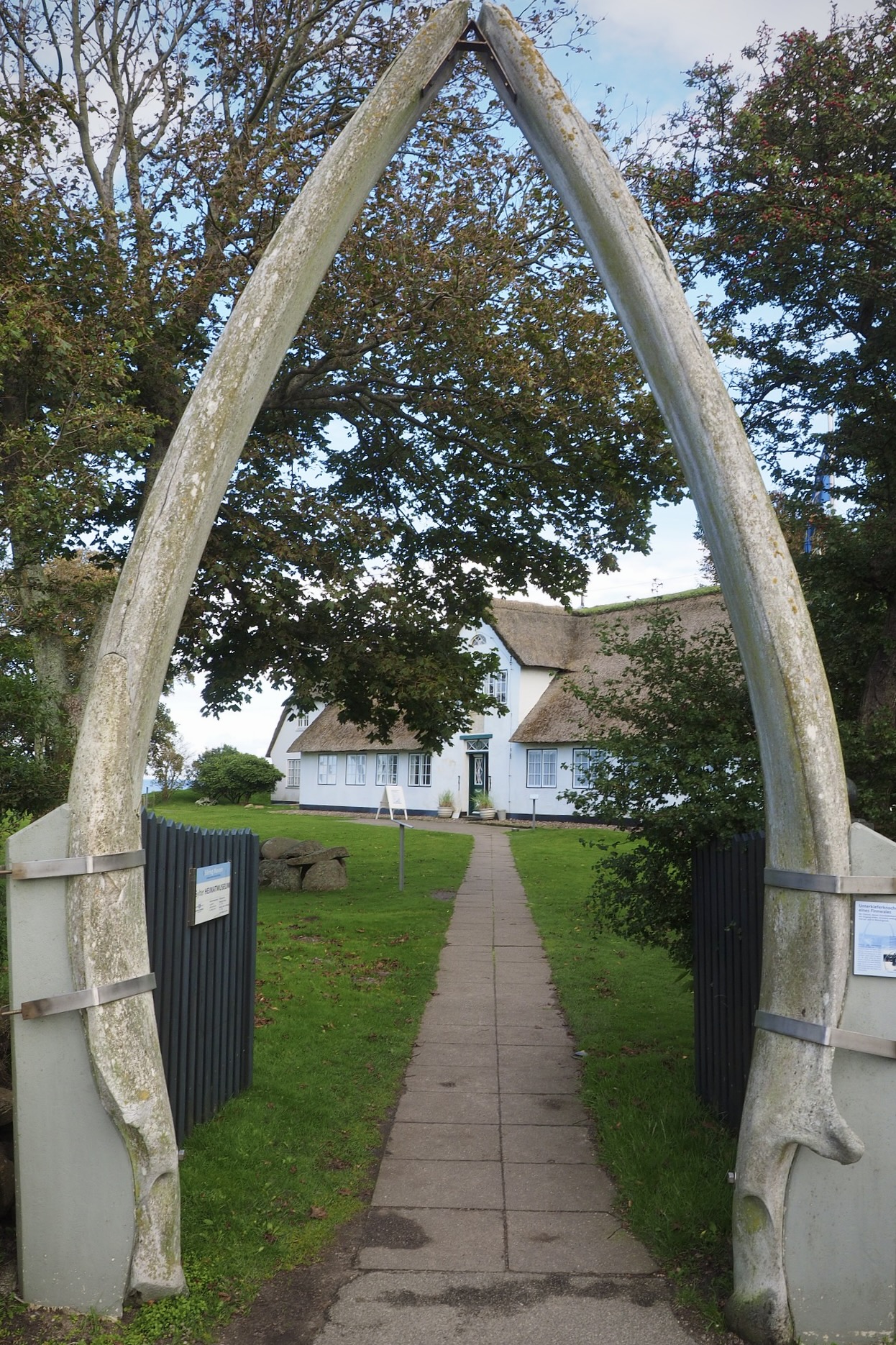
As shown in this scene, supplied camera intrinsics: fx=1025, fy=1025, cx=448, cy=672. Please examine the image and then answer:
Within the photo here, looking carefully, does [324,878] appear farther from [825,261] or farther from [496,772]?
[496,772]

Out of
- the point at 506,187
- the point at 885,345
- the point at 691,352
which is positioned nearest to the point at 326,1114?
the point at 691,352

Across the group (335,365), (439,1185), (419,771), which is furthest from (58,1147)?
(419,771)

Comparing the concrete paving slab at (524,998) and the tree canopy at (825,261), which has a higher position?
the tree canopy at (825,261)

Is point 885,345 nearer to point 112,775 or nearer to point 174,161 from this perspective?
point 112,775

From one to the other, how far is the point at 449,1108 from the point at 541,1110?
0.63 m

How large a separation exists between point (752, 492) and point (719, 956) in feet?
10.1

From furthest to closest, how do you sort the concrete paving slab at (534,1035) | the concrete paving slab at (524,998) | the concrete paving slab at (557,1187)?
the concrete paving slab at (524,998) → the concrete paving slab at (534,1035) → the concrete paving slab at (557,1187)

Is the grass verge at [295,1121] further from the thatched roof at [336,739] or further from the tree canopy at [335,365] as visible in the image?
the thatched roof at [336,739]

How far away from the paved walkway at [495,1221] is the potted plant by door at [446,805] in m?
28.0

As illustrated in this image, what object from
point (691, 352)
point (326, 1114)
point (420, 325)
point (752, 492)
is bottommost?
point (326, 1114)

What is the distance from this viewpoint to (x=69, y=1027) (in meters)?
4.39

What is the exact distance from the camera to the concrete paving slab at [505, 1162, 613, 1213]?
17.8 ft

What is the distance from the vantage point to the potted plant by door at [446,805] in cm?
3706

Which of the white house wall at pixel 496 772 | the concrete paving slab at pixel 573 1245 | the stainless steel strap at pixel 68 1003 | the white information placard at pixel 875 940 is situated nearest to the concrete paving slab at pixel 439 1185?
the concrete paving slab at pixel 573 1245
